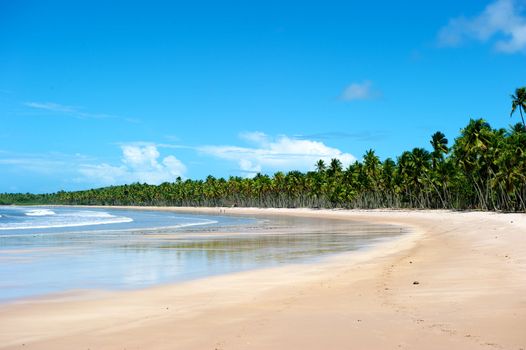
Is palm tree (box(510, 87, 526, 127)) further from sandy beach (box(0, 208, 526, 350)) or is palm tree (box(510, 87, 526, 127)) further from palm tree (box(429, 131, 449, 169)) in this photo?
sandy beach (box(0, 208, 526, 350))

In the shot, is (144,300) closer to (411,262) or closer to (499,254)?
(411,262)

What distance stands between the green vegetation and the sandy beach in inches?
2413

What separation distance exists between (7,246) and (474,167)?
7108 cm

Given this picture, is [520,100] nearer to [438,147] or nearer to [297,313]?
[438,147]

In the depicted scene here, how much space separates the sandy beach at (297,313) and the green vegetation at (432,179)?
61.3 metres

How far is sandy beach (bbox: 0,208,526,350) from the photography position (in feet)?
27.8

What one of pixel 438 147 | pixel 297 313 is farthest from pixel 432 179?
pixel 297 313

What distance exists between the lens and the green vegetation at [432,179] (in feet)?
249

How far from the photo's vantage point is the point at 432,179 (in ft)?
330

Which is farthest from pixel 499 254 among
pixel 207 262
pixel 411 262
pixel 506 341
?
pixel 506 341

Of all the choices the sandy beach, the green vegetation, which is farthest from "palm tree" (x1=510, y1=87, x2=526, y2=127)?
the sandy beach

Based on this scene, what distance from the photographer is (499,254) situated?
20906 millimetres

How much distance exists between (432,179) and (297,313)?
95386 millimetres

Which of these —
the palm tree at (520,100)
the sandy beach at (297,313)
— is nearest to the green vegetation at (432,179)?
the palm tree at (520,100)
